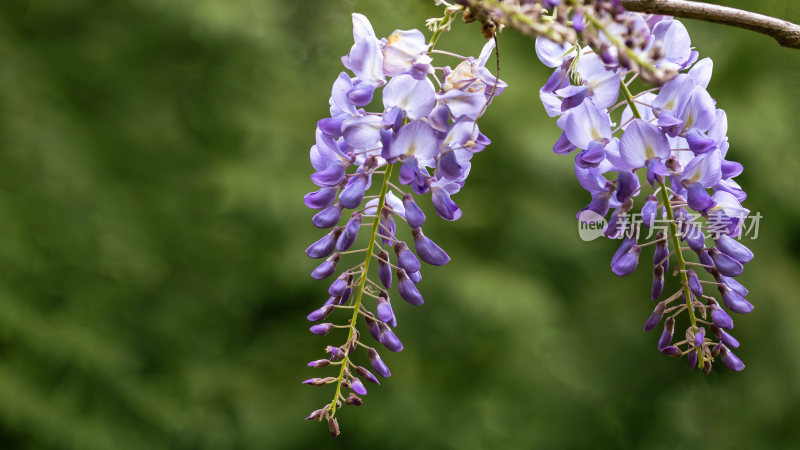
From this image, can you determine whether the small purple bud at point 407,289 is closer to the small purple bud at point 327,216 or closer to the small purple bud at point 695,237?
the small purple bud at point 327,216

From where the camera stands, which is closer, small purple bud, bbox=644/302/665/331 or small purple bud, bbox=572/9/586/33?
small purple bud, bbox=572/9/586/33

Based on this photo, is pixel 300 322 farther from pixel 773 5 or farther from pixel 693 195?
pixel 773 5

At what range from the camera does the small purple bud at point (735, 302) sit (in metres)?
0.53

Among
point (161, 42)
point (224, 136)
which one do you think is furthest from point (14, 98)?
point (224, 136)

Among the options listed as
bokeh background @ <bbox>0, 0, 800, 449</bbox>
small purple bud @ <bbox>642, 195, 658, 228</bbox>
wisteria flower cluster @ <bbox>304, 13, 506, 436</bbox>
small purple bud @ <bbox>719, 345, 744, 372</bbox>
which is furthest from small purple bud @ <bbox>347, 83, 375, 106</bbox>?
bokeh background @ <bbox>0, 0, 800, 449</bbox>

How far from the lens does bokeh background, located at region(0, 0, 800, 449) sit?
1.58 meters

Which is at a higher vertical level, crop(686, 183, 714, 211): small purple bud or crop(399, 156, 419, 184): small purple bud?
crop(399, 156, 419, 184): small purple bud

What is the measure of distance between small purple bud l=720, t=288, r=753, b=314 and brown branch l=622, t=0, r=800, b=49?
7.9 inches

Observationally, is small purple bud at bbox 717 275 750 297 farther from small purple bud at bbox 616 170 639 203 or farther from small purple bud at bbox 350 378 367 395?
small purple bud at bbox 350 378 367 395

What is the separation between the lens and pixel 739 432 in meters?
1.64

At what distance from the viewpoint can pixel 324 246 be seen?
0.55 metres

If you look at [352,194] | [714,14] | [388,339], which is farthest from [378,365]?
[714,14]

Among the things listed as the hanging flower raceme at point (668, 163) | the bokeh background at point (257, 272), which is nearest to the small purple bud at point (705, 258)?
the hanging flower raceme at point (668, 163)

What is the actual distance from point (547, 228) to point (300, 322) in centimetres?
64
